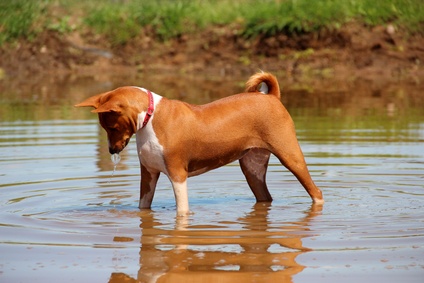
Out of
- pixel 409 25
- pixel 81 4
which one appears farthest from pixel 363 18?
pixel 81 4

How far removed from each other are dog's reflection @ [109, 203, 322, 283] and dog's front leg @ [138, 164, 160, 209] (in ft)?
1.05

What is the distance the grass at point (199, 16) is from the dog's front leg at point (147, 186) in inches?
579

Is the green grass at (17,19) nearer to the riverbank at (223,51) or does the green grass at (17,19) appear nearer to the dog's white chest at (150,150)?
the riverbank at (223,51)

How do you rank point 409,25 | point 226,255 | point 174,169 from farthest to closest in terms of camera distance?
1. point 409,25
2. point 174,169
3. point 226,255

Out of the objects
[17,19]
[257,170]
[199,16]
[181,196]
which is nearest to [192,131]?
[181,196]

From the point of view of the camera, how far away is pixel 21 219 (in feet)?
28.4

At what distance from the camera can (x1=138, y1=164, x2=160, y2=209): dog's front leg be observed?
8.88 meters

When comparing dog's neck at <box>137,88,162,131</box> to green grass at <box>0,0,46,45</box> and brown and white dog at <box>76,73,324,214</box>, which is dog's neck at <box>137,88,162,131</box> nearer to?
brown and white dog at <box>76,73,324,214</box>

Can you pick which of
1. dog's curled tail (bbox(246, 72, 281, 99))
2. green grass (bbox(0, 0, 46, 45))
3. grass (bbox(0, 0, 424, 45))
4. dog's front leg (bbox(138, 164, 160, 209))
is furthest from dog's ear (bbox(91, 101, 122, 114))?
green grass (bbox(0, 0, 46, 45))

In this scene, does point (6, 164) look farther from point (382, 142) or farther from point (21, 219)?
point (382, 142)

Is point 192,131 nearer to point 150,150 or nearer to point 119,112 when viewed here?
point 150,150

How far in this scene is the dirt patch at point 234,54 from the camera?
23.0 metres

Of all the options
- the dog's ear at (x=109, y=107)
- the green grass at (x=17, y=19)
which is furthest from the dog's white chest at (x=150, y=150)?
the green grass at (x=17, y=19)

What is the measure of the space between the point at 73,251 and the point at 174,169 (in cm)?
149
